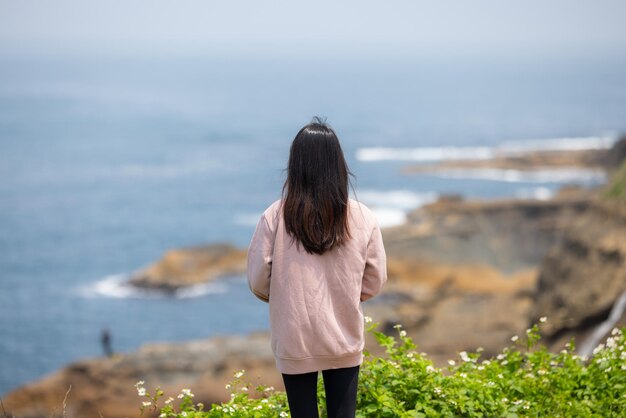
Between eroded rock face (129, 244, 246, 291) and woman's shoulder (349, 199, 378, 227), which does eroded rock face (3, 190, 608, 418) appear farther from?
woman's shoulder (349, 199, 378, 227)

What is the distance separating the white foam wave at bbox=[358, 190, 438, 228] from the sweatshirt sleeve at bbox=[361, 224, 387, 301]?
157 ft

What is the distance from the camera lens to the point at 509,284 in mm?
37375

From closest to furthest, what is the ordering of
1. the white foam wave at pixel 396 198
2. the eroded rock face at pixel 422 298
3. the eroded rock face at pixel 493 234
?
the eroded rock face at pixel 422 298 < the eroded rock face at pixel 493 234 < the white foam wave at pixel 396 198

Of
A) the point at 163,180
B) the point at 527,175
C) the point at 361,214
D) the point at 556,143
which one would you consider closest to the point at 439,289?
the point at 361,214

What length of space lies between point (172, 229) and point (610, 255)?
46.0m

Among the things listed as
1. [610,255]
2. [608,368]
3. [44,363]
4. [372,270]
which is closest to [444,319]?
[610,255]

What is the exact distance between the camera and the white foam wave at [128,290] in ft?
141

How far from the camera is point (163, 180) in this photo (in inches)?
3187

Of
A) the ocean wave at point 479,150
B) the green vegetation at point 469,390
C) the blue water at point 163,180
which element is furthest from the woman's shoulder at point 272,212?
the ocean wave at point 479,150

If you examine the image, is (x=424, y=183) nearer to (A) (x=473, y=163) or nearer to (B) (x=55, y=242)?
(A) (x=473, y=163)

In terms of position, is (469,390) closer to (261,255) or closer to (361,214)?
(361,214)

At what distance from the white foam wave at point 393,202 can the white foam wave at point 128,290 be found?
45.0 feet

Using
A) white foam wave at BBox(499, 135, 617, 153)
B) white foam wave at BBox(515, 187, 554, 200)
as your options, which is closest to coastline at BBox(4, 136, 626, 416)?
white foam wave at BBox(515, 187, 554, 200)

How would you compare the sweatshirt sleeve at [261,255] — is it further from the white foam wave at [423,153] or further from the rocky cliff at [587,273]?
the white foam wave at [423,153]
